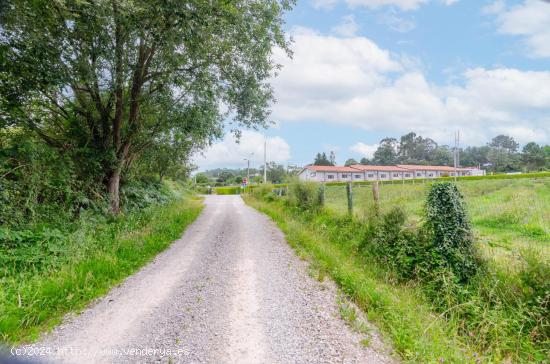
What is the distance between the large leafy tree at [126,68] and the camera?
679 centimetres

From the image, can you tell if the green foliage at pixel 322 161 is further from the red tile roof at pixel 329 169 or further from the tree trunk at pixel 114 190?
the tree trunk at pixel 114 190

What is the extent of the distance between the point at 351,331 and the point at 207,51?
899 centimetres

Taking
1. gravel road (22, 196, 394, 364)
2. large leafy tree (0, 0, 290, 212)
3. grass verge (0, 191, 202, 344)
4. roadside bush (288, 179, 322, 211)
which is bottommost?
gravel road (22, 196, 394, 364)

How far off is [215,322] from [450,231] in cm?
453

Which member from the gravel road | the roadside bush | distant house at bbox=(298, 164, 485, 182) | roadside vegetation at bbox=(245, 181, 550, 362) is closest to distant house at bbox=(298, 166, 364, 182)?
distant house at bbox=(298, 164, 485, 182)

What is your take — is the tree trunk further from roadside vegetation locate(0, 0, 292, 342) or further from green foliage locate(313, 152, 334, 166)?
green foliage locate(313, 152, 334, 166)

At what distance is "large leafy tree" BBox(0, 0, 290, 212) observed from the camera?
22.3 ft

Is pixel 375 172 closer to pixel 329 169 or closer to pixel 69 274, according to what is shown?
pixel 329 169

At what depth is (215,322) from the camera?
12.7 feet

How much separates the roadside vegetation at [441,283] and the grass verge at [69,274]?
13.1 feet

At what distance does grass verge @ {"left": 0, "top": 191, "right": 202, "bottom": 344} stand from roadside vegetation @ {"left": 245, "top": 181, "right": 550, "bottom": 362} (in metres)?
4.00

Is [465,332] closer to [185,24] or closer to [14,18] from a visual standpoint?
[185,24]

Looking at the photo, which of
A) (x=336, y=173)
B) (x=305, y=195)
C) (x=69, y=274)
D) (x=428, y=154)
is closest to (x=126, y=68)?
(x=69, y=274)

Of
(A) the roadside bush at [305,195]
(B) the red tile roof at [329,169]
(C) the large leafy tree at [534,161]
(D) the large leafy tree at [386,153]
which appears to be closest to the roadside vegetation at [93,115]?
(A) the roadside bush at [305,195]
